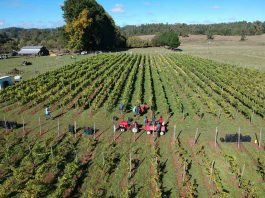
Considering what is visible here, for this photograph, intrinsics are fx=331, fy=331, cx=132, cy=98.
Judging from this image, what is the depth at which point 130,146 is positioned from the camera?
2364 centimetres

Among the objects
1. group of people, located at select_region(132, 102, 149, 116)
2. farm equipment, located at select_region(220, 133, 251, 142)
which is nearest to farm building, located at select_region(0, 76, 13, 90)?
group of people, located at select_region(132, 102, 149, 116)

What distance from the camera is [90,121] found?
29391 millimetres

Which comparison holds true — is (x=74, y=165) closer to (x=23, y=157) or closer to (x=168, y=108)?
(x=23, y=157)

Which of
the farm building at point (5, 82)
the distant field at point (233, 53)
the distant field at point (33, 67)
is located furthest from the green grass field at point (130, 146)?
the distant field at point (233, 53)

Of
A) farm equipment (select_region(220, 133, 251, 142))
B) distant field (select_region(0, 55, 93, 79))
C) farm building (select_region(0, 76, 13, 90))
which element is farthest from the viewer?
distant field (select_region(0, 55, 93, 79))

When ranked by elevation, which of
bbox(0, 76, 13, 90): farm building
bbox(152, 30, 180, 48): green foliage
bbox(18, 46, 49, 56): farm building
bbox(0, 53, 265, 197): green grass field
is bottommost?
bbox(0, 53, 265, 197): green grass field

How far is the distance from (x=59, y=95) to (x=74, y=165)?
18293 mm

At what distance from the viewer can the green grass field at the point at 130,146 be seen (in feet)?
60.0

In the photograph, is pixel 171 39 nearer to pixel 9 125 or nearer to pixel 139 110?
pixel 139 110

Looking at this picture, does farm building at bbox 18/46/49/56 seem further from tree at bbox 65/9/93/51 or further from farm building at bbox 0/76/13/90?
farm building at bbox 0/76/13/90

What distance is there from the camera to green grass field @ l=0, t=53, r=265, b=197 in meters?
18.3

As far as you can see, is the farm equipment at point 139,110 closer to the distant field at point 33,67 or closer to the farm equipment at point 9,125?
the farm equipment at point 9,125

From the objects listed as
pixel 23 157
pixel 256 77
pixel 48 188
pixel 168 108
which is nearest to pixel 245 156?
pixel 168 108

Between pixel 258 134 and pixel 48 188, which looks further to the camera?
pixel 258 134
